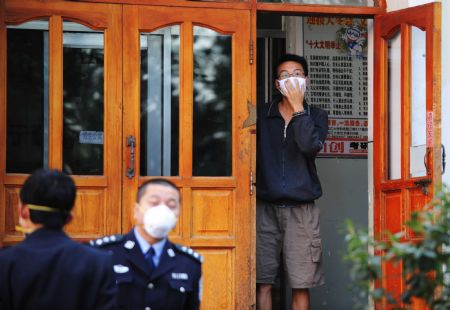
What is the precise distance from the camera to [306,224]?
8.28 m

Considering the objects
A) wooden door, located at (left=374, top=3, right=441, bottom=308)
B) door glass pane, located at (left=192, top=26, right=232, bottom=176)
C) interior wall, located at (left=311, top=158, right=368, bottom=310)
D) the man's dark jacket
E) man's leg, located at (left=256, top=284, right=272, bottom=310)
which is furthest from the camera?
interior wall, located at (left=311, top=158, right=368, bottom=310)

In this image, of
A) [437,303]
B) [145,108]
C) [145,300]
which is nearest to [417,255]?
[437,303]

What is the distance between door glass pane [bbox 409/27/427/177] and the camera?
26.0 feet

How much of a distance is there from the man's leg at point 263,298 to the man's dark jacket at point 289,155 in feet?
2.23

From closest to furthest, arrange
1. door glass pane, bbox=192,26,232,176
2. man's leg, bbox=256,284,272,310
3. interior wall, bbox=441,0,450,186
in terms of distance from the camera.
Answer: door glass pane, bbox=192,26,232,176 → man's leg, bbox=256,284,272,310 → interior wall, bbox=441,0,450,186

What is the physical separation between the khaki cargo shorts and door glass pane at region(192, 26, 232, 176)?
570mm

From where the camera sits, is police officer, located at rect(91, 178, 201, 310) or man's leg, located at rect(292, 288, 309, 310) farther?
man's leg, located at rect(292, 288, 309, 310)

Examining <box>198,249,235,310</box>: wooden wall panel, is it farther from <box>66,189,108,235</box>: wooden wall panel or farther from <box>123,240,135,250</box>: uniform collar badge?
<box>123,240,135,250</box>: uniform collar badge

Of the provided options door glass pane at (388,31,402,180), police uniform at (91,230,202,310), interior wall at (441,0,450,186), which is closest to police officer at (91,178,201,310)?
police uniform at (91,230,202,310)

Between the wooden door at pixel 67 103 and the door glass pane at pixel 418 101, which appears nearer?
the wooden door at pixel 67 103

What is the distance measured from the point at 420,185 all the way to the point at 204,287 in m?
1.73

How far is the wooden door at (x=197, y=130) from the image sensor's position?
26.1 ft

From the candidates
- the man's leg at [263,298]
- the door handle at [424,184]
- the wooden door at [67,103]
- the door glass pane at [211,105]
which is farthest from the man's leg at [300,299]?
the wooden door at [67,103]

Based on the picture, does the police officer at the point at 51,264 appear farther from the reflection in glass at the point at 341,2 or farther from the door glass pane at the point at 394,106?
the reflection in glass at the point at 341,2
